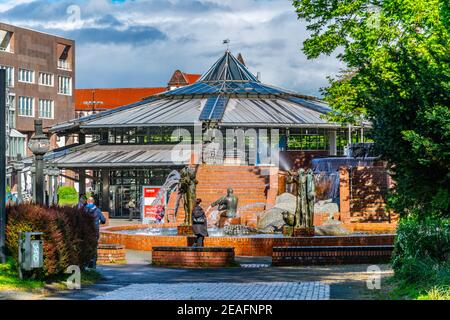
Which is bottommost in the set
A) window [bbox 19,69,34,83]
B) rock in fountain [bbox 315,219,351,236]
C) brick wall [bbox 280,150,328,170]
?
rock in fountain [bbox 315,219,351,236]

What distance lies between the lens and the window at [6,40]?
10025 centimetres

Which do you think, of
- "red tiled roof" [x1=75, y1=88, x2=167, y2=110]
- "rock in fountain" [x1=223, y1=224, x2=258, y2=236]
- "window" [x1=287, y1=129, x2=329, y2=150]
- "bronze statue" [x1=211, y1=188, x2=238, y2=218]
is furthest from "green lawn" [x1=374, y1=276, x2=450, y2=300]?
"red tiled roof" [x1=75, y1=88, x2=167, y2=110]

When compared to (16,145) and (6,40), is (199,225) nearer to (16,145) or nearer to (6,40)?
(6,40)

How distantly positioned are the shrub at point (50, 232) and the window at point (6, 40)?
8254 cm

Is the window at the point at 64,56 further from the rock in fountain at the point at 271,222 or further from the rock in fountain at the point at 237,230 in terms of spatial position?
the rock in fountain at the point at 237,230

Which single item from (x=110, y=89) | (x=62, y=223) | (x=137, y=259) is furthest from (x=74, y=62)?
(x=62, y=223)

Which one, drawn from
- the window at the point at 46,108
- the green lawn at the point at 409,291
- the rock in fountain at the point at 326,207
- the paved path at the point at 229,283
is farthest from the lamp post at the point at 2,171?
the window at the point at 46,108

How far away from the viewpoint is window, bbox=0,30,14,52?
100 m

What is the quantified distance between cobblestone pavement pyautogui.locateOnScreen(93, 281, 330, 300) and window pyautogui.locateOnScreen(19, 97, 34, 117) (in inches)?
3368

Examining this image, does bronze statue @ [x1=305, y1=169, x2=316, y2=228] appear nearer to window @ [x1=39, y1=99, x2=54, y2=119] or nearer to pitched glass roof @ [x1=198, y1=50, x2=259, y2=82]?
pitched glass roof @ [x1=198, y1=50, x2=259, y2=82]

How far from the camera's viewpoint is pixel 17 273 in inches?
749

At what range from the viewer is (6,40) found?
331 feet

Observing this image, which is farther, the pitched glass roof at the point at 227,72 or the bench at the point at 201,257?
the pitched glass roof at the point at 227,72

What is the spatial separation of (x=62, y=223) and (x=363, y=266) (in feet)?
27.4
